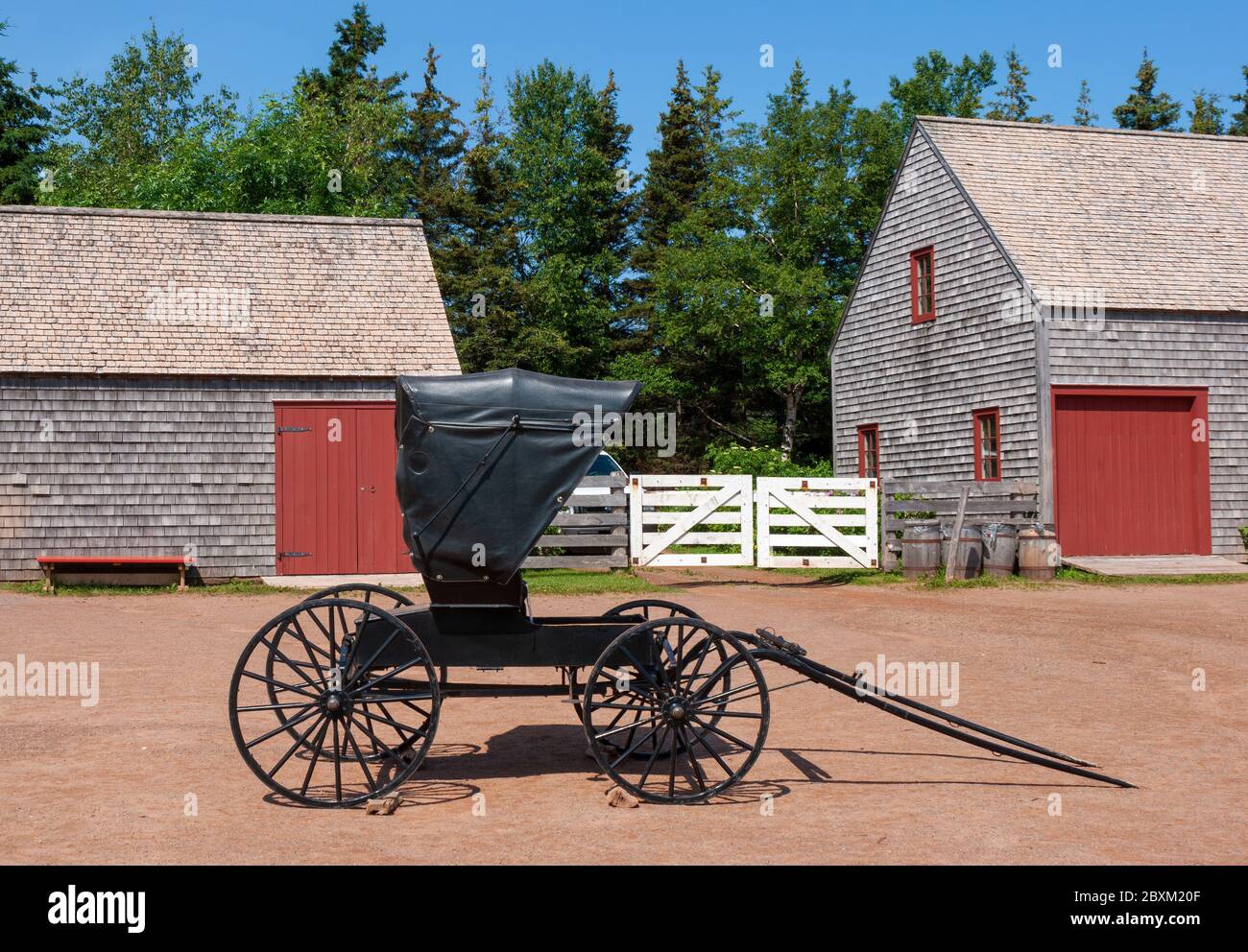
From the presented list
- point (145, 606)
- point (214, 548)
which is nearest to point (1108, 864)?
point (145, 606)

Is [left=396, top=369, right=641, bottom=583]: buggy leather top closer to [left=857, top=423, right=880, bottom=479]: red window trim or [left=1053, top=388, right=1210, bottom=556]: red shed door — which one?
[left=1053, top=388, right=1210, bottom=556]: red shed door

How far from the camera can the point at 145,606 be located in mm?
17297

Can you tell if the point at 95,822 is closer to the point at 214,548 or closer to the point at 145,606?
the point at 145,606

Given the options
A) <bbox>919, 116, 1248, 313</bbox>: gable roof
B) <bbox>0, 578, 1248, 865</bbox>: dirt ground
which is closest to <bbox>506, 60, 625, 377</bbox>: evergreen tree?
<bbox>919, 116, 1248, 313</bbox>: gable roof

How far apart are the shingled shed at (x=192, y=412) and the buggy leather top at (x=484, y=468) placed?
13.8 m

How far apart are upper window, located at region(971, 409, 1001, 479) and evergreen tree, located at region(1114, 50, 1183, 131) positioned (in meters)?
40.3

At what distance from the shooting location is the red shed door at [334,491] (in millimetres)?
20484

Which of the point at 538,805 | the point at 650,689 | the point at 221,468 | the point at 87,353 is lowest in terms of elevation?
the point at 538,805

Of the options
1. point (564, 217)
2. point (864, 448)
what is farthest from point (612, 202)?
point (864, 448)

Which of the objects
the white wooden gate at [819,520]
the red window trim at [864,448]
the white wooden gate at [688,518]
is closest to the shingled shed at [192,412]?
the white wooden gate at [688,518]

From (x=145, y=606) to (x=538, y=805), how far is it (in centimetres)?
1233
